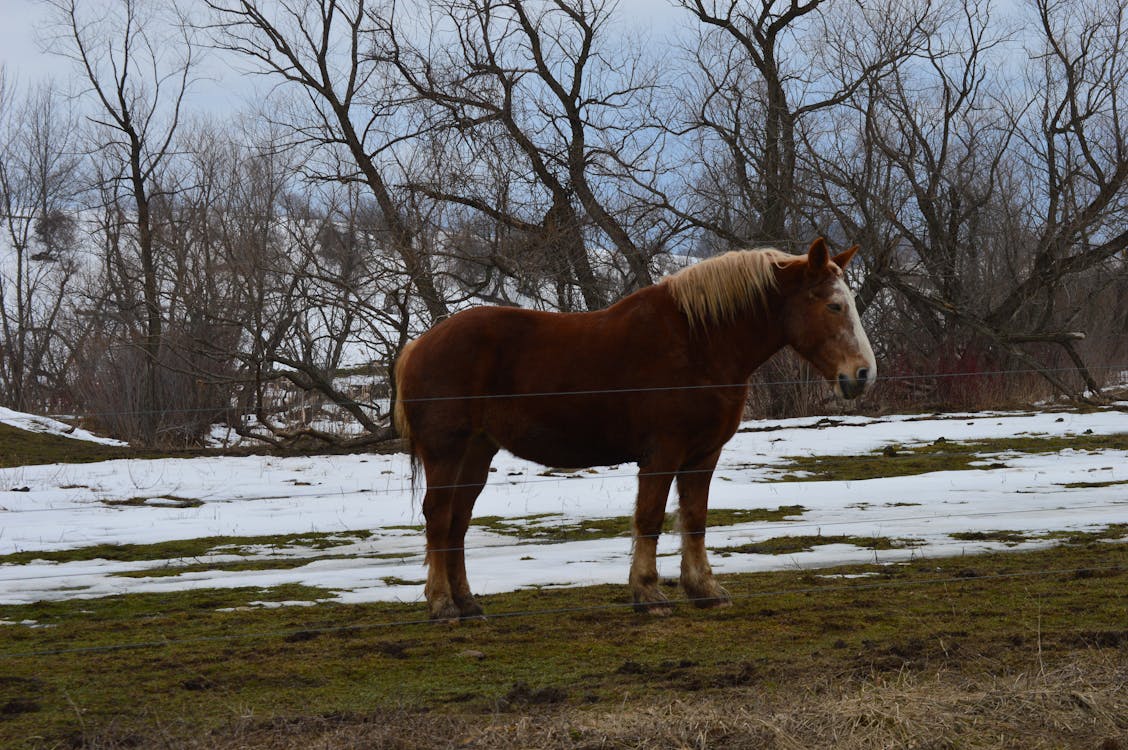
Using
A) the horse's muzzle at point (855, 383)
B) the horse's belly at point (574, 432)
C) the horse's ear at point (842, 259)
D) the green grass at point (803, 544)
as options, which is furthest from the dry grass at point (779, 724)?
the green grass at point (803, 544)

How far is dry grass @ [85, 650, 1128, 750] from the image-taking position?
339 cm

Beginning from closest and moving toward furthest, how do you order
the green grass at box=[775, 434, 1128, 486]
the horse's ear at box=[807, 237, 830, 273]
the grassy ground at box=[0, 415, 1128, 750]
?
the grassy ground at box=[0, 415, 1128, 750], the horse's ear at box=[807, 237, 830, 273], the green grass at box=[775, 434, 1128, 486]

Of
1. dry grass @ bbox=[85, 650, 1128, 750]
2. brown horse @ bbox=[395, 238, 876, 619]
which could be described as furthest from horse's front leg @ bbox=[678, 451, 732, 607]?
dry grass @ bbox=[85, 650, 1128, 750]

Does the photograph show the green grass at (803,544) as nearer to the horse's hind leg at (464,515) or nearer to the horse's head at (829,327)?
the horse's head at (829,327)

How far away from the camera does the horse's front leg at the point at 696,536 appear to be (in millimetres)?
5773

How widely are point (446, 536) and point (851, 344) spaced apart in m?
2.35

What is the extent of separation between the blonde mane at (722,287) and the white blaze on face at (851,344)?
38 centimetres

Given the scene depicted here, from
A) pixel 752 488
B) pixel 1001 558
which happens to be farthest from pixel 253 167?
pixel 1001 558

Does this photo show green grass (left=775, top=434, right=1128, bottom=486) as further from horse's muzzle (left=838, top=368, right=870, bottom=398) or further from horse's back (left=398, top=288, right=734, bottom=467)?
horse's back (left=398, top=288, right=734, bottom=467)

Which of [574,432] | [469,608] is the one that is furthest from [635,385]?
[469,608]

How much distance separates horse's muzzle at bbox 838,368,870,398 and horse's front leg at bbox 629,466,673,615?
3.21 ft

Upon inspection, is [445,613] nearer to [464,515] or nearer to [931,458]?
[464,515]

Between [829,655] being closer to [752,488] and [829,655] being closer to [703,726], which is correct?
[703,726]

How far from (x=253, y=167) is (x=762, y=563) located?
763 inches
